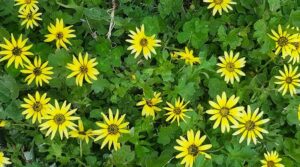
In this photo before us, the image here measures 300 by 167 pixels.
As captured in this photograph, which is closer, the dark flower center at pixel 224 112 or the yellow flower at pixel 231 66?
the dark flower center at pixel 224 112

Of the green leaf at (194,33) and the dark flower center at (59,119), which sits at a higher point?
the green leaf at (194,33)

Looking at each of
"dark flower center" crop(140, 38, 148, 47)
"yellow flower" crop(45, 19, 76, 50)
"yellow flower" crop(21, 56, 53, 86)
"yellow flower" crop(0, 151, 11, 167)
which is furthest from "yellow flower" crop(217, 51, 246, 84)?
"yellow flower" crop(0, 151, 11, 167)

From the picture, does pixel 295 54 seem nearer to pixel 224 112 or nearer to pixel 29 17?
pixel 224 112

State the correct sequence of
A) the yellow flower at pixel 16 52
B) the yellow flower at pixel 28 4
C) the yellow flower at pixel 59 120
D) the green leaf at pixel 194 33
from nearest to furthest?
1. the yellow flower at pixel 59 120
2. the yellow flower at pixel 16 52
3. the yellow flower at pixel 28 4
4. the green leaf at pixel 194 33

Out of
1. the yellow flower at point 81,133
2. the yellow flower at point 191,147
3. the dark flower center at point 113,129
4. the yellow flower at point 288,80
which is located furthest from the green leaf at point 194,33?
the yellow flower at point 81,133

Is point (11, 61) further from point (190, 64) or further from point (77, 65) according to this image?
point (190, 64)

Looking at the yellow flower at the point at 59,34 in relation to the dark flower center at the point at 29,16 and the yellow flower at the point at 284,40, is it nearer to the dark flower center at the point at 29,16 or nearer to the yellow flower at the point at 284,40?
the dark flower center at the point at 29,16

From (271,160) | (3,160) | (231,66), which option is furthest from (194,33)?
(3,160)

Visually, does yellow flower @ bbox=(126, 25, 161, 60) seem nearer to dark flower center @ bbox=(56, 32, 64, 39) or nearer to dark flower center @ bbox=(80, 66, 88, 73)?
dark flower center @ bbox=(80, 66, 88, 73)
